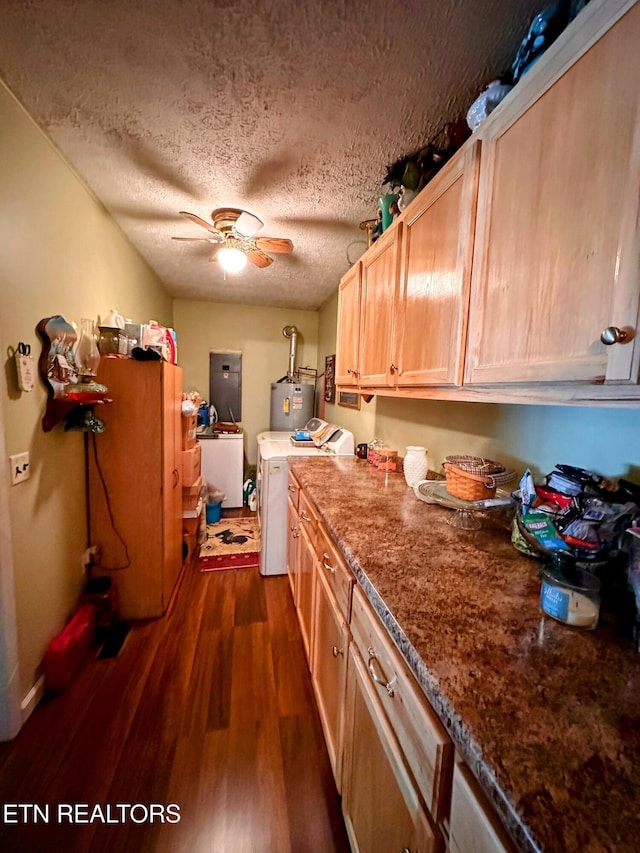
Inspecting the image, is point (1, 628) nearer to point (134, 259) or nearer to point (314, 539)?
point (314, 539)

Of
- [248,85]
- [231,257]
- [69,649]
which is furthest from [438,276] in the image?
[69,649]

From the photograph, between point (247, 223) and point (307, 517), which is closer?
point (307, 517)

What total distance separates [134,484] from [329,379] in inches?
86.7

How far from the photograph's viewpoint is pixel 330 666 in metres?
1.16

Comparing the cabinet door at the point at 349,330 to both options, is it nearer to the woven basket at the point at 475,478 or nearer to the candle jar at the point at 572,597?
the woven basket at the point at 475,478

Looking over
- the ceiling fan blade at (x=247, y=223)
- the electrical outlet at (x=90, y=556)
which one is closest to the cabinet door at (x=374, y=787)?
the electrical outlet at (x=90, y=556)

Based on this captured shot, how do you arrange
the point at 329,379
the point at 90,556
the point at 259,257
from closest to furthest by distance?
the point at 90,556
the point at 259,257
the point at 329,379

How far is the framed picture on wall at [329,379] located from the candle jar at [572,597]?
9.24ft

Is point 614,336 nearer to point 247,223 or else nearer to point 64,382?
point 247,223

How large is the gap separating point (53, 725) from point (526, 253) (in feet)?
7.60

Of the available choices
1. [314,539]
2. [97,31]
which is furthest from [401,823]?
[97,31]

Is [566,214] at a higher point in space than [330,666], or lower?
higher

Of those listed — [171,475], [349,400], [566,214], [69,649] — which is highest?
[566,214]

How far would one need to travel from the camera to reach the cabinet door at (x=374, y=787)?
23.6 inches
